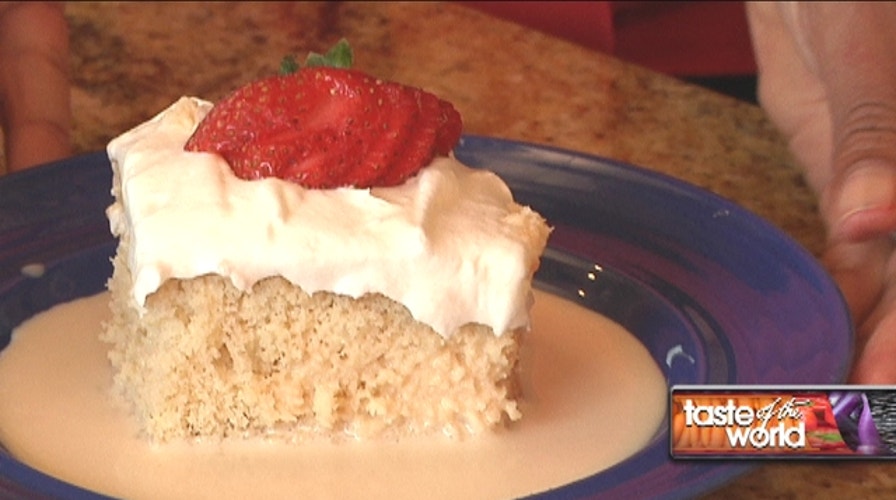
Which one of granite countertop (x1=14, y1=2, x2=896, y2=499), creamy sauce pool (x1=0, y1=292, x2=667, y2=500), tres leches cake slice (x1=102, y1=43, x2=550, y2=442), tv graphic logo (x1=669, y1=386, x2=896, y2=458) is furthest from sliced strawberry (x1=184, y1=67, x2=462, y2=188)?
granite countertop (x1=14, y1=2, x2=896, y2=499)

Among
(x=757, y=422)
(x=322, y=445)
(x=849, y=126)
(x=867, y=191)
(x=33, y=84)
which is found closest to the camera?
(x=757, y=422)

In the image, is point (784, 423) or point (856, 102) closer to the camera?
point (784, 423)

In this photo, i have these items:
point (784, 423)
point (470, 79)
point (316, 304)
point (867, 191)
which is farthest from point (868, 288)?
point (470, 79)

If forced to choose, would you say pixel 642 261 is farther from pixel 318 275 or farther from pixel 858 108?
pixel 318 275

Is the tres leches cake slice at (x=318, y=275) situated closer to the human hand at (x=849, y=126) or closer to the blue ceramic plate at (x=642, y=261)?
the blue ceramic plate at (x=642, y=261)

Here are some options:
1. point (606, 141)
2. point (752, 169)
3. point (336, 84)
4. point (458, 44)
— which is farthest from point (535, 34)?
point (336, 84)

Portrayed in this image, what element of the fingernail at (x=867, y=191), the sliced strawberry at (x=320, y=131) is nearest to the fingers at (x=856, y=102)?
the fingernail at (x=867, y=191)

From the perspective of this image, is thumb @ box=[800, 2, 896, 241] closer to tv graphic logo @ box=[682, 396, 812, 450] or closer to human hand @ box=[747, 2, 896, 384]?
human hand @ box=[747, 2, 896, 384]
